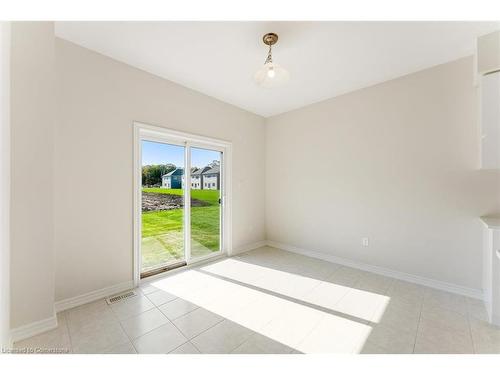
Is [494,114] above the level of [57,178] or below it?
above

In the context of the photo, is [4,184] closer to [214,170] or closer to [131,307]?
[131,307]

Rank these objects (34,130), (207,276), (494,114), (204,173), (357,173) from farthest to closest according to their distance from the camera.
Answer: (204,173) < (357,173) < (207,276) < (494,114) < (34,130)

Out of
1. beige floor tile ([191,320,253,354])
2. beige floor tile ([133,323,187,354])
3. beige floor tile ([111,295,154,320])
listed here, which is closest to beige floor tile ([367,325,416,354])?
beige floor tile ([191,320,253,354])

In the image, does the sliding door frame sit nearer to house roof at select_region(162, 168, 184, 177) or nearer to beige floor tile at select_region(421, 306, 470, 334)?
house roof at select_region(162, 168, 184, 177)

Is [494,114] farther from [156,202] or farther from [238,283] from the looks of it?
[156,202]

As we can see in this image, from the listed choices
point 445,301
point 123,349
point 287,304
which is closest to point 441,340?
point 445,301

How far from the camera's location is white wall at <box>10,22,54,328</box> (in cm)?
153

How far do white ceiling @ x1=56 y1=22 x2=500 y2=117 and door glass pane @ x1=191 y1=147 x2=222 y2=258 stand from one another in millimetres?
1158

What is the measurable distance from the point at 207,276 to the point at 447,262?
298 cm

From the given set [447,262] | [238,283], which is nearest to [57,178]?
[238,283]

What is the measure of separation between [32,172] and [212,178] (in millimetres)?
2129

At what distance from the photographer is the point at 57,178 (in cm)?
189

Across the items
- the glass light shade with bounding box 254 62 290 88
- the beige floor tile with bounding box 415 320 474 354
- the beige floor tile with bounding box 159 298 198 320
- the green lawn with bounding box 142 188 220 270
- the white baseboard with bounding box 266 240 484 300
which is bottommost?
the beige floor tile with bounding box 159 298 198 320

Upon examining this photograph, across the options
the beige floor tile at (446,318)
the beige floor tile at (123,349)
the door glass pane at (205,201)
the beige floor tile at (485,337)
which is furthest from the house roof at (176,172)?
the beige floor tile at (485,337)
